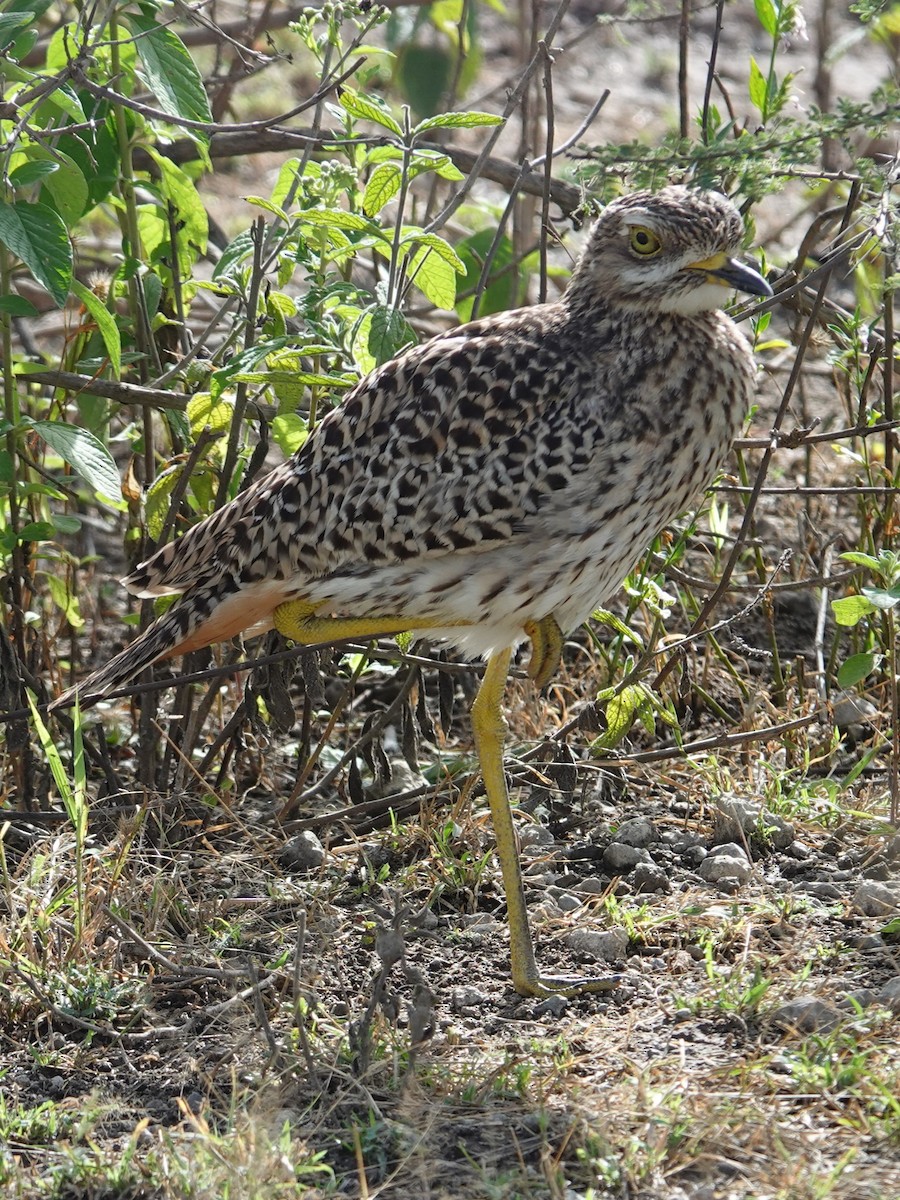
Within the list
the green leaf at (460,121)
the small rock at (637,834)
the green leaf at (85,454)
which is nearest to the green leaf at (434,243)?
the green leaf at (460,121)

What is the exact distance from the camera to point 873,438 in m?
4.78

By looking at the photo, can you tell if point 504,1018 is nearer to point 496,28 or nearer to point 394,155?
point 394,155

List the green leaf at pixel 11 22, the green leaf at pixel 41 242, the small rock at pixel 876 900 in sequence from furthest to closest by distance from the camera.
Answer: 1. the small rock at pixel 876 900
2. the green leaf at pixel 41 242
3. the green leaf at pixel 11 22

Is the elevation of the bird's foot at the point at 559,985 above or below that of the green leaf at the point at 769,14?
below

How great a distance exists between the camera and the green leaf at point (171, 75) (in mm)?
3240

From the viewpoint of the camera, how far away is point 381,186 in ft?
12.0

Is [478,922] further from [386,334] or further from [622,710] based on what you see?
[386,334]

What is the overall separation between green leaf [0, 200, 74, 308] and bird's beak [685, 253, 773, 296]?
54.8 inches

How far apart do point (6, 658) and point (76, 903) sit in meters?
0.71

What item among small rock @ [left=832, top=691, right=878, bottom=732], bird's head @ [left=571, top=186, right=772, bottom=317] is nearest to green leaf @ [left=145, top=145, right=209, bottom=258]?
bird's head @ [left=571, top=186, right=772, bottom=317]

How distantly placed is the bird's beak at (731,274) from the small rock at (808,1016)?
154 centimetres

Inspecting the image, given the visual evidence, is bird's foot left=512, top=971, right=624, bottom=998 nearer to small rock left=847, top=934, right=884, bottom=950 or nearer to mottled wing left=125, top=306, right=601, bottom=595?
small rock left=847, top=934, right=884, bottom=950

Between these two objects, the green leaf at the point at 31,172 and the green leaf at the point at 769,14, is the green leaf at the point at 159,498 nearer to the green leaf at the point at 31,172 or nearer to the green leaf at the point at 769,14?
the green leaf at the point at 31,172

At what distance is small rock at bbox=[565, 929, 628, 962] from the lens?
3381 millimetres
